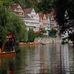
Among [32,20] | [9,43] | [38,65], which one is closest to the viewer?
[38,65]

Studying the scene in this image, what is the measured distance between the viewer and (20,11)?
122375 millimetres

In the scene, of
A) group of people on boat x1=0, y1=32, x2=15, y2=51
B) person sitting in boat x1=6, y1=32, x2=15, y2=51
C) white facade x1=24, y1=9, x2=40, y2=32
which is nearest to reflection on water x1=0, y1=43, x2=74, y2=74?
group of people on boat x1=0, y1=32, x2=15, y2=51

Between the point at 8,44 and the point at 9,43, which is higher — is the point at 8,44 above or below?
below

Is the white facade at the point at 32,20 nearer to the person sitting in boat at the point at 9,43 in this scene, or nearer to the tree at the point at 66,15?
the person sitting in boat at the point at 9,43

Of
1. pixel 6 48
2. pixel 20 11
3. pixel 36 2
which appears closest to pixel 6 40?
pixel 6 48

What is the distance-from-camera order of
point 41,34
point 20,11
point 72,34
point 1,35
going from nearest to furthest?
point 72,34, point 1,35, point 20,11, point 41,34

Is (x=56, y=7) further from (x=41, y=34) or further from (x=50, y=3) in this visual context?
(x=41, y=34)

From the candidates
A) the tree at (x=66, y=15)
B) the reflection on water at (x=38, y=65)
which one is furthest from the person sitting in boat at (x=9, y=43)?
the tree at (x=66, y=15)

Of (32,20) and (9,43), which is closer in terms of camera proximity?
(9,43)

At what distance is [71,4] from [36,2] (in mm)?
1315

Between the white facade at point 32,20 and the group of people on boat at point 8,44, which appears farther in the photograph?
the white facade at point 32,20

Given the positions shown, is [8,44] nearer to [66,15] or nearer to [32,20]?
[66,15]

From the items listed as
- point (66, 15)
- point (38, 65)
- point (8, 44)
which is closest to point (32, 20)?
point (8, 44)

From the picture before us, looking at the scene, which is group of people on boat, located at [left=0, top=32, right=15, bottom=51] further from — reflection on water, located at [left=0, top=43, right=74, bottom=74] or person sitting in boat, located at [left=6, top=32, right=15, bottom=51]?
reflection on water, located at [left=0, top=43, right=74, bottom=74]
